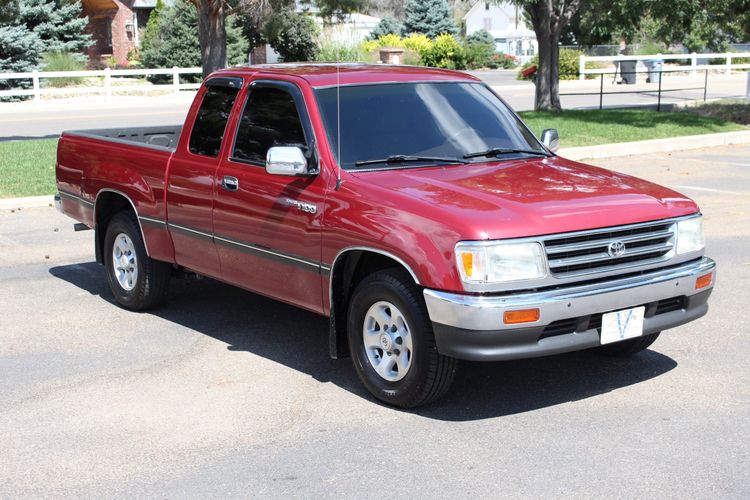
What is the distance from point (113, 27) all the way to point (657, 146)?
114ft

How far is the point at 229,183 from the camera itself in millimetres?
6895

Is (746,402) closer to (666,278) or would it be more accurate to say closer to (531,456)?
(666,278)

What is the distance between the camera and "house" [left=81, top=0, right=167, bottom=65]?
47906 mm

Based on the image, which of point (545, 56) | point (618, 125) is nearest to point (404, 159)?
point (618, 125)

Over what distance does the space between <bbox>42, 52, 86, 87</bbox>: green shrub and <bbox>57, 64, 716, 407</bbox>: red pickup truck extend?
98.2 feet

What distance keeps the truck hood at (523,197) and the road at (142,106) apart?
56.4ft

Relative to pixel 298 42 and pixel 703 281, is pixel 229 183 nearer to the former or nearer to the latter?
pixel 703 281

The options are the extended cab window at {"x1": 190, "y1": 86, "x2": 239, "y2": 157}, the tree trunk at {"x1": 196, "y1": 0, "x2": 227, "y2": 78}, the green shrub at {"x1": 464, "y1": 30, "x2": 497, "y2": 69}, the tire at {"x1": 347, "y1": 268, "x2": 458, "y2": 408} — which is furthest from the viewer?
the green shrub at {"x1": 464, "y1": 30, "x2": 497, "y2": 69}

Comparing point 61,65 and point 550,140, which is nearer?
point 550,140

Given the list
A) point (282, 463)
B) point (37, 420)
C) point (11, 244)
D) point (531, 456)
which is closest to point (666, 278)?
point (531, 456)

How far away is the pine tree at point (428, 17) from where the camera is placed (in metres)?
66.1

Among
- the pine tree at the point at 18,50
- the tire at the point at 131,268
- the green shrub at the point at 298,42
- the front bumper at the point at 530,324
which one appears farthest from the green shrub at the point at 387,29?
the front bumper at the point at 530,324

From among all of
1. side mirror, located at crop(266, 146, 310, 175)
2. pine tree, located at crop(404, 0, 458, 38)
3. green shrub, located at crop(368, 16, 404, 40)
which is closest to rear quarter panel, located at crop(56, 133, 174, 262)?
side mirror, located at crop(266, 146, 310, 175)

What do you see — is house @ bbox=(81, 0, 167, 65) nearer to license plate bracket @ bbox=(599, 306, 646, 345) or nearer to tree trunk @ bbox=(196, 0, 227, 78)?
tree trunk @ bbox=(196, 0, 227, 78)
